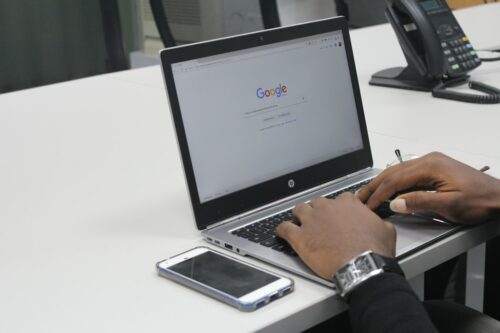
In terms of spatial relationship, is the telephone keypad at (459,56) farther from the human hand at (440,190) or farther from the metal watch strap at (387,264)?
the metal watch strap at (387,264)

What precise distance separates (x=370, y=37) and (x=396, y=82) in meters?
0.63

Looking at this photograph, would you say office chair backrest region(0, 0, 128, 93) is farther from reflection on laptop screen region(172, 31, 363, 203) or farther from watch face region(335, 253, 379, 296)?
watch face region(335, 253, 379, 296)

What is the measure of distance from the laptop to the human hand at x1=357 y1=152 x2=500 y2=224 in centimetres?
4

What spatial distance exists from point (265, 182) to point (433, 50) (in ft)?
2.69

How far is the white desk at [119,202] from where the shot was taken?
0.88 metres

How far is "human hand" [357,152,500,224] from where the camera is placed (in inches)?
41.1

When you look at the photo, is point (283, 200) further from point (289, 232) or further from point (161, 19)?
point (161, 19)

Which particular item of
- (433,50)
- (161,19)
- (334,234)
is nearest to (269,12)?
(161,19)

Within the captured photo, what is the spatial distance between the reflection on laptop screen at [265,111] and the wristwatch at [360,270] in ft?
0.86

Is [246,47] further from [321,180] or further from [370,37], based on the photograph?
[370,37]

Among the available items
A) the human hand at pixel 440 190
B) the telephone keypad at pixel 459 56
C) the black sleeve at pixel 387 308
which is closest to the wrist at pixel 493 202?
the human hand at pixel 440 190

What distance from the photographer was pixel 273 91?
3.80 feet

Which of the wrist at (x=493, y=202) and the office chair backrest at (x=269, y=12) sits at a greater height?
the office chair backrest at (x=269, y=12)

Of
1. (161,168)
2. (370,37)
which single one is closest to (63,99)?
(161,168)
